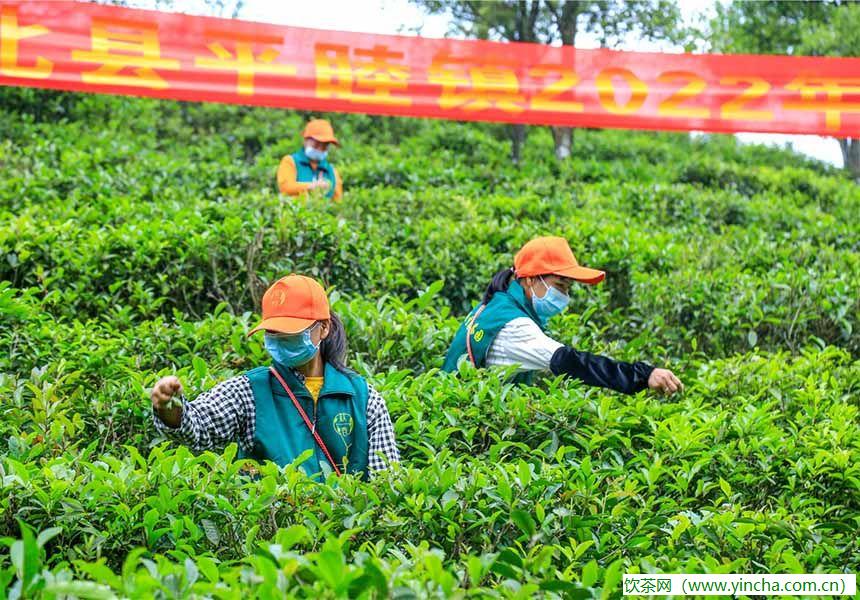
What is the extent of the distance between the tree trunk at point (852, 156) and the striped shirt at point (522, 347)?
12272mm

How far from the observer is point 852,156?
1577 centimetres

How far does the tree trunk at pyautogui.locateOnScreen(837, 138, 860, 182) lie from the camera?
609 inches

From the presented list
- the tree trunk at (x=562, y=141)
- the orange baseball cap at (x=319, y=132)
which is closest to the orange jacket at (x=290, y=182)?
the orange baseball cap at (x=319, y=132)

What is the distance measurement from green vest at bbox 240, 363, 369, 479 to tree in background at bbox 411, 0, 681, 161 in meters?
→ 9.24

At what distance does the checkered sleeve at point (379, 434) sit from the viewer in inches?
143

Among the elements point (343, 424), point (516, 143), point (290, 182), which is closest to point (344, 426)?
point (343, 424)

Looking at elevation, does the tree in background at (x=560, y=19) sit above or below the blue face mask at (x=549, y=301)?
above

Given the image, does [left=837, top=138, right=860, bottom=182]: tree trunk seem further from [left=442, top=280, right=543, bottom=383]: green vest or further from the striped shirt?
the striped shirt

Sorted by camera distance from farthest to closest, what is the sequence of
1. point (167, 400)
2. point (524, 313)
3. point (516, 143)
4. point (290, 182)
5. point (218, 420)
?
point (516, 143) < point (290, 182) < point (524, 313) < point (218, 420) < point (167, 400)

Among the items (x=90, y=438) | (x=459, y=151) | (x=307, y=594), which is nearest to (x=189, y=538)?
(x=307, y=594)

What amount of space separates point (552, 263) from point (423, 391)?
2.59 ft

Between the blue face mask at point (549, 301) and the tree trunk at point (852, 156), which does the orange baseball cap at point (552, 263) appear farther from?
the tree trunk at point (852, 156)

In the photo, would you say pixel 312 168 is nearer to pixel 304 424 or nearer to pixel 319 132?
pixel 319 132

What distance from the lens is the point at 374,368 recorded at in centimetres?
489
